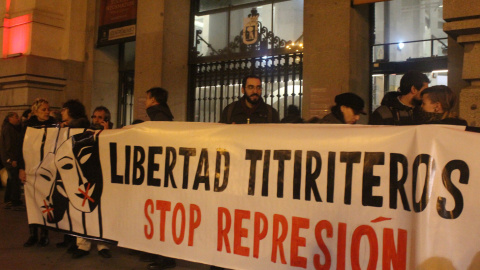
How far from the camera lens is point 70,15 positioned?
1202 centimetres

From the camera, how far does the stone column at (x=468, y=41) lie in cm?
550

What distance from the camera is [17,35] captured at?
39.7 ft

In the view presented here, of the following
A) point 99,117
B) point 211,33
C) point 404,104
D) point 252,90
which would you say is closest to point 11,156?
point 99,117

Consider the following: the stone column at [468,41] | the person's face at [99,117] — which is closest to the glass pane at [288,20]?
the stone column at [468,41]

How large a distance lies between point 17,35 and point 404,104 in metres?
10.6

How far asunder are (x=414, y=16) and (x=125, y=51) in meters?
7.27

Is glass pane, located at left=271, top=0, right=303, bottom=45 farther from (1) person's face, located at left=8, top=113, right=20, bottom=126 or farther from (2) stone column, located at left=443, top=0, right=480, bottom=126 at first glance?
(1) person's face, located at left=8, top=113, right=20, bottom=126

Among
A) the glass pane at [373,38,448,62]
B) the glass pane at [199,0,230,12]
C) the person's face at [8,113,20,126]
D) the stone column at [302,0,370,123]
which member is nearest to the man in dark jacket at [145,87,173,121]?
the stone column at [302,0,370,123]

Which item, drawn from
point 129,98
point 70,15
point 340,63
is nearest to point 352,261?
point 340,63

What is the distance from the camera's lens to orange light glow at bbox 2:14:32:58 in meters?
11.8

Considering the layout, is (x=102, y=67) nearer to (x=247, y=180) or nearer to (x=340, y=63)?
(x=340, y=63)

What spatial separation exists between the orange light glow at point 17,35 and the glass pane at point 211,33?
4.45m

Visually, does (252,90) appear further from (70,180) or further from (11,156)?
(11,156)

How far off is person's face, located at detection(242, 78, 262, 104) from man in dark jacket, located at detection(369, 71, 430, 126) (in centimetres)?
135
